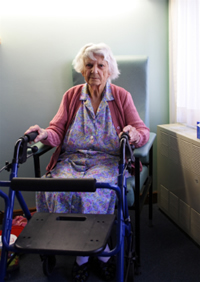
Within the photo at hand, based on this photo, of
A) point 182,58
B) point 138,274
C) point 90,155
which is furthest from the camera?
point 182,58

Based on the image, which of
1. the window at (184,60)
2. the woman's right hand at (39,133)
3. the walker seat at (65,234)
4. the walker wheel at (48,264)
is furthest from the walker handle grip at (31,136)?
the window at (184,60)

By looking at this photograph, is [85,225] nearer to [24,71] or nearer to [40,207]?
[40,207]

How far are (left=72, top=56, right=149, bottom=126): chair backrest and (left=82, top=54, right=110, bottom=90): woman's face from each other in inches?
12.4

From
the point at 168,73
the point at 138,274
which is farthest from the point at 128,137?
the point at 168,73

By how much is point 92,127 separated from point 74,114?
17cm

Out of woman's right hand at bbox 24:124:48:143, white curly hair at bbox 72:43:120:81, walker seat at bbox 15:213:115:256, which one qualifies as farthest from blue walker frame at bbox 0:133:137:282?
white curly hair at bbox 72:43:120:81

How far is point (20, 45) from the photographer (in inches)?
87.3

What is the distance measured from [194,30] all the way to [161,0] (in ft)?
1.68

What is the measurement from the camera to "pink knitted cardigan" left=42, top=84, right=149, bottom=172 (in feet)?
6.08

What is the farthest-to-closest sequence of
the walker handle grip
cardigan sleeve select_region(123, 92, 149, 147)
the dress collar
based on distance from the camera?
the dress collar
cardigan sleeve select_region(123, 92, 149, 147)
the walker handle grip

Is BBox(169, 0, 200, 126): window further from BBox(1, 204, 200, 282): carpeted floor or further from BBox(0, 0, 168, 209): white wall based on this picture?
BBox(1, 204, 200, 282): carpeted floor

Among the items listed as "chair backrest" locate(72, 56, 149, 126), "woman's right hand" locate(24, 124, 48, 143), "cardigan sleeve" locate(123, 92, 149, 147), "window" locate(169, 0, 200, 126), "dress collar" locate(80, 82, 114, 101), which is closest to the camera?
"woman's right hand" locate(24, 124, 48, 143)

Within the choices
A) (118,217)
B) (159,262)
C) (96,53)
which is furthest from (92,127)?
(159,262)

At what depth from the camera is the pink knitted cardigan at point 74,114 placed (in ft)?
6.08
